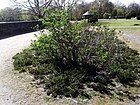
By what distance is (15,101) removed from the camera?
5848 millimetres

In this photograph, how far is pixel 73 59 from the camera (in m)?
8.58

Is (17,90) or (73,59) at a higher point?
(73,59)

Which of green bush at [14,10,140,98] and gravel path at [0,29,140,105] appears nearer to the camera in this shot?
gravel path at [0,29,140,105]

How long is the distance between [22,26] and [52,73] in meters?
20.6

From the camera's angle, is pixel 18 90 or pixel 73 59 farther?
pixel 73 59

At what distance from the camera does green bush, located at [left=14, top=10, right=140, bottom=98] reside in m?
7.51

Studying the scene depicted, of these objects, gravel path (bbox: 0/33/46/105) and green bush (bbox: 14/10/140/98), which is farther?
green bush (bbox: 14/10/140/98)

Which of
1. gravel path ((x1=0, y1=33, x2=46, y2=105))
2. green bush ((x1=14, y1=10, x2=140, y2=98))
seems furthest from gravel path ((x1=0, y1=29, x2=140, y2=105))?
green bush ((x1=14, y1=10, x2=140, y2=98))

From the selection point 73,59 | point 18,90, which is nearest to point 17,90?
point 18,90

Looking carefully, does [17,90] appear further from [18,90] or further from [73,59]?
[73,59]

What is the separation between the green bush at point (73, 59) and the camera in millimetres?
7512

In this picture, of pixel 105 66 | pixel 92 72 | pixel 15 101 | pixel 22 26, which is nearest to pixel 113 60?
pixel 105 66

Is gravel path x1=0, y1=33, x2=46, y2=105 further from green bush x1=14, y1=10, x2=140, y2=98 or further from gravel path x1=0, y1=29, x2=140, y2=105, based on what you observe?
green bush x1=14, y1=10, x2=140, y2=98

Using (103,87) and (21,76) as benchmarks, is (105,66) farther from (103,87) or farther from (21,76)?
(21,76)
